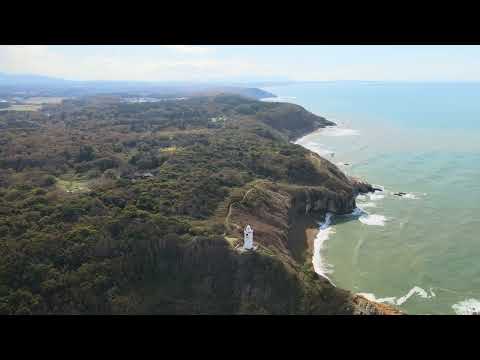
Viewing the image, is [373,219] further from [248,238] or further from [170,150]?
[170,150]

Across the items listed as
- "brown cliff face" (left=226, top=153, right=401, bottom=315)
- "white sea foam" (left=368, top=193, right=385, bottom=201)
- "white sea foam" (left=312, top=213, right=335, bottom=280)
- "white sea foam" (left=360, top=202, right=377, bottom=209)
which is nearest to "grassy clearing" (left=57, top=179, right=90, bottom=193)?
"brown cliff face" (left=226, top=153, right=401, bottom=315)

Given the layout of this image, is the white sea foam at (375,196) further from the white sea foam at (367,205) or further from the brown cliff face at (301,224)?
the white sea foam at (367,205)

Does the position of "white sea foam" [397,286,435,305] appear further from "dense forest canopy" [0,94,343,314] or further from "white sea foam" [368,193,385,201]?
"white sea foam" [368,193,385,201]

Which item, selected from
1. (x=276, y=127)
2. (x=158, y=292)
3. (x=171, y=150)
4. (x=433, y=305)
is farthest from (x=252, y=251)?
(x=276, y=127)

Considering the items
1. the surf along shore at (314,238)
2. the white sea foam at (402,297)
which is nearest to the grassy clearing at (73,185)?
the surf along shore at (314,238)
